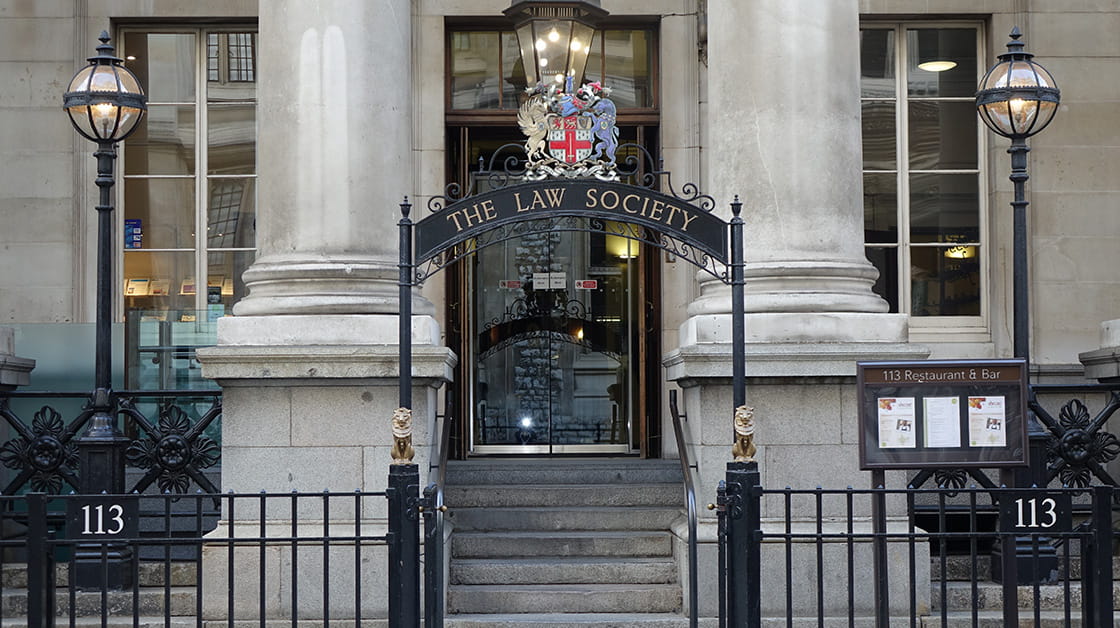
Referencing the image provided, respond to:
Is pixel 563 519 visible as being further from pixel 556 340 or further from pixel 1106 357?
pixel 1106 357

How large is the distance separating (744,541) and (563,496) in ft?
13.5

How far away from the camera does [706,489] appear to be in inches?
419

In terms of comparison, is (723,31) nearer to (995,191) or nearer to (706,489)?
(706,489)

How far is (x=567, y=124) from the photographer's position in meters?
10.1

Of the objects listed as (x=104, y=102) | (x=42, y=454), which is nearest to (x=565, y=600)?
(x=42, y=454)

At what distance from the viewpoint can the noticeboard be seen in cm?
873

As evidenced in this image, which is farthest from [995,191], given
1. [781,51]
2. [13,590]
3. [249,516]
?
[13,590]

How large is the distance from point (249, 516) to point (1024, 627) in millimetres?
5629

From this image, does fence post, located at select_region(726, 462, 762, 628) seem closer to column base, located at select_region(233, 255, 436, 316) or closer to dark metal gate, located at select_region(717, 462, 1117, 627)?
dark metal gate, located at select_region(717, 462, 1117, 627)

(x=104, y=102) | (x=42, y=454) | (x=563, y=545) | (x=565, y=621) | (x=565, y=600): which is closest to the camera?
(x=565, y=621)

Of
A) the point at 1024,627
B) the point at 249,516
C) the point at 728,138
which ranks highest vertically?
the point at 728,138

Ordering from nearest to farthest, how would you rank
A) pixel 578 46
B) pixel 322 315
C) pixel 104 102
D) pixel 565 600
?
1. pixel 578 46
2. pixel 322 315
3. pixel 565 600
4. pixel 104 102

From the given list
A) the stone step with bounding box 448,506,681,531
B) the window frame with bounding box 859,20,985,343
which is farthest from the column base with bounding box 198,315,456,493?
the window frame with bounding box 859,20,985,343

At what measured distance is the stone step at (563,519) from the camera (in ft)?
38.9
